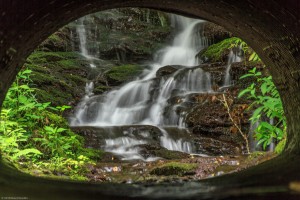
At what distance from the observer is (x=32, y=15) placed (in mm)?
1736

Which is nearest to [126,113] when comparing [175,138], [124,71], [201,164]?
[175,138]

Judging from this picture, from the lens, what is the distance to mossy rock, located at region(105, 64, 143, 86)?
13.8 metres

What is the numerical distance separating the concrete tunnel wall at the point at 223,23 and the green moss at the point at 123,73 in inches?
440

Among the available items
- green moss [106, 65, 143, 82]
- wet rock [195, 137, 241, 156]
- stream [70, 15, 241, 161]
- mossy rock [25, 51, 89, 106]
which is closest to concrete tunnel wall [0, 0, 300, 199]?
stream [70, 15, 241, 161]

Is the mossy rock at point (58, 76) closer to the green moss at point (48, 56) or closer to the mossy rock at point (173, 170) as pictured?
the green moss at point (48, 56)

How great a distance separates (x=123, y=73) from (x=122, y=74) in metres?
0.13

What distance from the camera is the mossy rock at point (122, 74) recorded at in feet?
45.2

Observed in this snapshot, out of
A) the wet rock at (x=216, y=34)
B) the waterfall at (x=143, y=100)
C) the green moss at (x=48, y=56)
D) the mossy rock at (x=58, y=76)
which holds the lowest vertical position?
the waterfall at (x=143, y=100)

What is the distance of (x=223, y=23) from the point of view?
2885mm

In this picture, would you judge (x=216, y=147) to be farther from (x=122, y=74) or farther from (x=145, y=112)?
(x=122, y=74)

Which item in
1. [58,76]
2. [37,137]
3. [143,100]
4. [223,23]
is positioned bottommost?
[37,137]

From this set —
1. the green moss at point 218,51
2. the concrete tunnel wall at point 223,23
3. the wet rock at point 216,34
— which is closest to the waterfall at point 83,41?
the green moss at point 218,51

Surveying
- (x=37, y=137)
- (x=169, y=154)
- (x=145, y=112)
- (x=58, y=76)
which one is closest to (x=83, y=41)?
(x=58, y=76)

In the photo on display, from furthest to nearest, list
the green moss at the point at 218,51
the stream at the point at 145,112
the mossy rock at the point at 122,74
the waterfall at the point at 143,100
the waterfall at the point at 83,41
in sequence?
the waterfall at the point at 83,41
the mossy rock at the point at 122,74
the green moss at the point at 218,51
the waterfall at the point at 143,100
the stream at the point at 145,112
